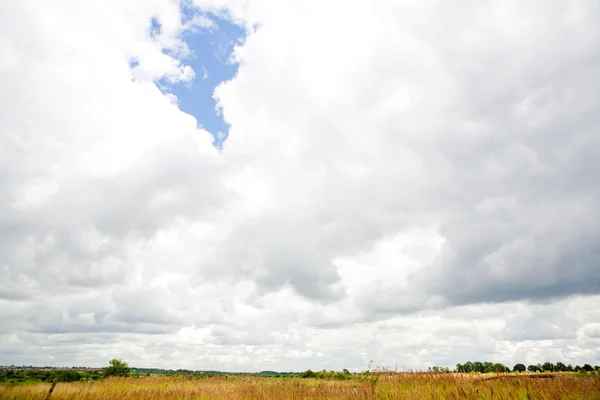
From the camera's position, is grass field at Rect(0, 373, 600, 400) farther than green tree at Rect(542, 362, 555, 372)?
No

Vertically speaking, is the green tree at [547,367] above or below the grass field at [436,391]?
above

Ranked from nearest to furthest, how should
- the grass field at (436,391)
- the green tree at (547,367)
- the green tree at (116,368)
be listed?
the grass field at (436,391) → the green tree at (547,367) → the green tree at (116,368)

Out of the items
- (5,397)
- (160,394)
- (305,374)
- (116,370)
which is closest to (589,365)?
(160,394)

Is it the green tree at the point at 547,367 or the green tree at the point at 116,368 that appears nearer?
the green tree at the point at 547,367

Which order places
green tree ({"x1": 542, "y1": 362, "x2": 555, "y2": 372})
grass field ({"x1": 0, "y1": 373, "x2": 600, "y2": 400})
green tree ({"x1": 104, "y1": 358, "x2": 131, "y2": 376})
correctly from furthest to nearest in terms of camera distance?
green tree ({"x1": 104, "y1": 358, "x2": 131, "y2": 376}) → green tree ({"x1": 542, "y1": 362, "x2": 555, "y2": 372}) → grass field ({"x1": 0, "y1": 373, "x2": 600, "y2": 400})

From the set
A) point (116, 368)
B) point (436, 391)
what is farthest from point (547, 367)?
point (116, 368)

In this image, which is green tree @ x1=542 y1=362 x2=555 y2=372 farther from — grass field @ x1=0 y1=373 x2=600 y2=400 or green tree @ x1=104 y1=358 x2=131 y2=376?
green tree @ x1=104 y1=358 x2=131 y2=376

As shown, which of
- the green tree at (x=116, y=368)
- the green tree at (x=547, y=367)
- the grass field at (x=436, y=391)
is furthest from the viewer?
the green tree at (x=116, y=368)

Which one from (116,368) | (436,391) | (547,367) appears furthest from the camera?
(116,368)

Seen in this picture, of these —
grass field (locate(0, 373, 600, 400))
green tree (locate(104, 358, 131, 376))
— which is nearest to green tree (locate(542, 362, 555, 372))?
grass field (locate(0, 373, 600, 400))

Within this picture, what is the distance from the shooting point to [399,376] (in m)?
21.9

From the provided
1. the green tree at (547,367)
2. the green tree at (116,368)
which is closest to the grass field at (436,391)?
the green tree at (547,367)

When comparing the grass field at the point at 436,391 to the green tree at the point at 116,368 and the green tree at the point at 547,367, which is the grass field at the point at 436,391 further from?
the green tree at the point at 116,368

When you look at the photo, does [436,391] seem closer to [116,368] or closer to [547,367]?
[547,367]
